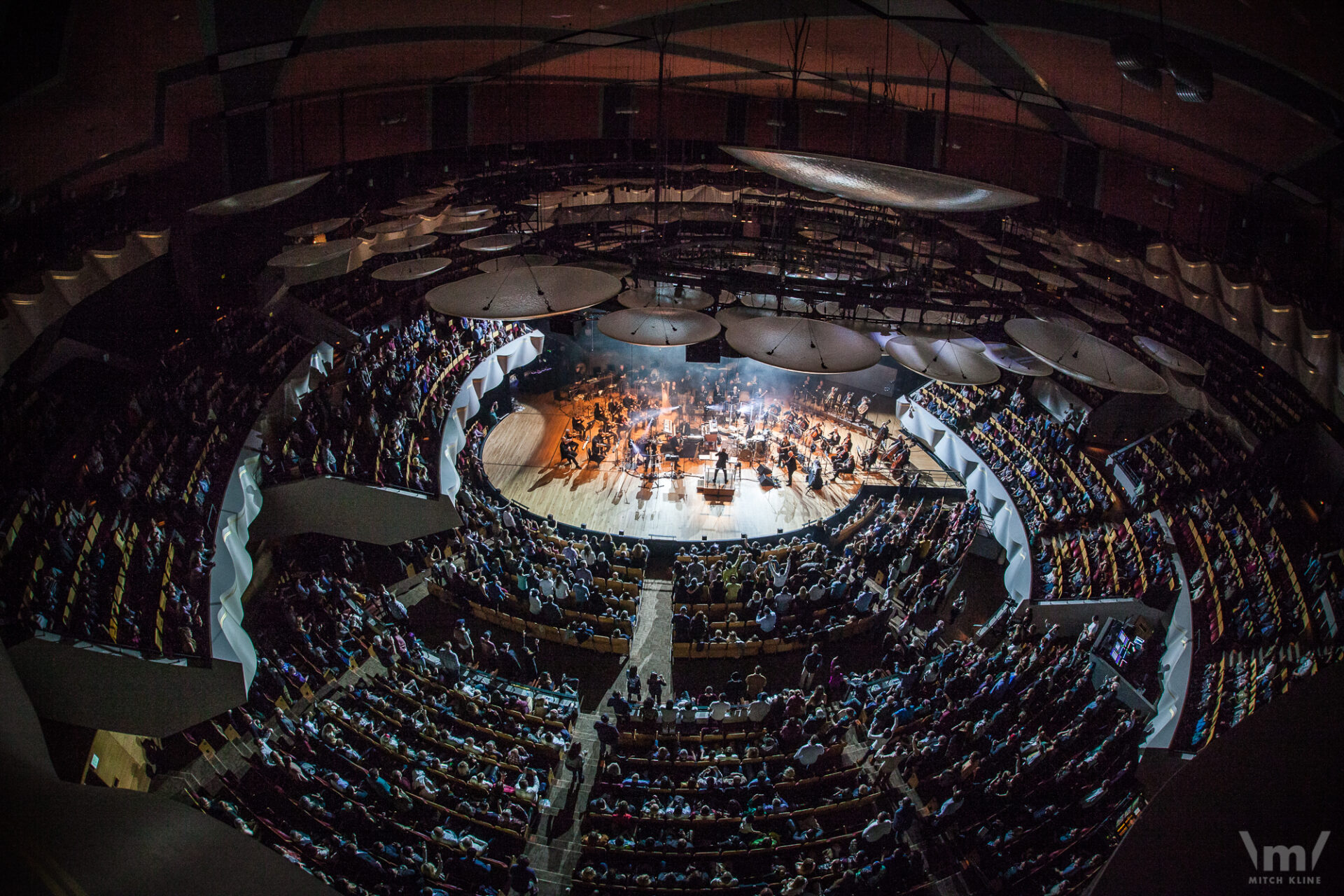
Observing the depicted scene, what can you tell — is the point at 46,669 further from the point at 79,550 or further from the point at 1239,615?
the point at 1239,615

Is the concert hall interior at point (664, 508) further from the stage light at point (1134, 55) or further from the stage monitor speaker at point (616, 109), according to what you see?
the stage monitor speaker at point (616, 109)

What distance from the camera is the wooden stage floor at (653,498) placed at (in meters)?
15.9

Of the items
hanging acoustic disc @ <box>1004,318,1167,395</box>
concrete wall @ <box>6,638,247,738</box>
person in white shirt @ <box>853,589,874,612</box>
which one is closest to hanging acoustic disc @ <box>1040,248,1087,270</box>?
hanging acoustic disc @ <box>1004,318,1167,395</box>

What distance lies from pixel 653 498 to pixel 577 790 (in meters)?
8.51

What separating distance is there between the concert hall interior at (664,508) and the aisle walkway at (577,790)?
0.18 feet

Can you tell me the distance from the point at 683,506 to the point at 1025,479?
22.9 feet

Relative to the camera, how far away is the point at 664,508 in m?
16.5

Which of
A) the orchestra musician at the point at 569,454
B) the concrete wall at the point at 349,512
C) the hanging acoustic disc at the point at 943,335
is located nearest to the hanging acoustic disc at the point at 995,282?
the hanging acoustic disc at the point at 943,335

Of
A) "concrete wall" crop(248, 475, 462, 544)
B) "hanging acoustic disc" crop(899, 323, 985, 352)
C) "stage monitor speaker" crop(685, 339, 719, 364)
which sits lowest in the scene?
"concrete wall" crop(248, 475, 462, 544)

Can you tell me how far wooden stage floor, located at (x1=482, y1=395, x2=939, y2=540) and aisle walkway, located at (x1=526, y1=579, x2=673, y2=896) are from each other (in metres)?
2.95

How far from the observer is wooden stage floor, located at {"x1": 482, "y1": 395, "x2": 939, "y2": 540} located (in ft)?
52.2

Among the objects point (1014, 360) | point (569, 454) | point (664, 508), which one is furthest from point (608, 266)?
point (569, 454)

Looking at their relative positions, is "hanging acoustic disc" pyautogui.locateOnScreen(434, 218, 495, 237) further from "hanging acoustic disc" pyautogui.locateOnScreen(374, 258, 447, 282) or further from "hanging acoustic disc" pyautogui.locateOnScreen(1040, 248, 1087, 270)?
"hanging acoustic disc" pyautogui.locateOnScreen(1040, 248, 1087, 270)

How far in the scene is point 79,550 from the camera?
27.0 ft
